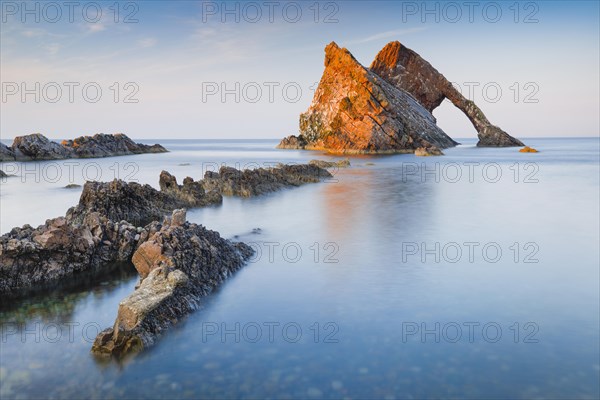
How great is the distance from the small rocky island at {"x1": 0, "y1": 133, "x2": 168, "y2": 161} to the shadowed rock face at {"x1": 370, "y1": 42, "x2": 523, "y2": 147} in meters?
39.5

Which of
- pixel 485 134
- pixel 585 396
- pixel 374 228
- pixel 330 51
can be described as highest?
pixel 330 51

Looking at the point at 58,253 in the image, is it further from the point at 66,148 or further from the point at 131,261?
the point at 66,148

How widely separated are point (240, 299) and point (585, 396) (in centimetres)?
398

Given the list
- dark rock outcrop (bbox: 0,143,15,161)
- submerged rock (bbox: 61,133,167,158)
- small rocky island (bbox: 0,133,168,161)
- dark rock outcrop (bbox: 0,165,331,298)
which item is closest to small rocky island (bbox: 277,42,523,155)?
submerged rock (bbox: 61,133,167,158)

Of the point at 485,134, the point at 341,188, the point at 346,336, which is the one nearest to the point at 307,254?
the point at 346,336

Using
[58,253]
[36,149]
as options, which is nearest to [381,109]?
[36,149]

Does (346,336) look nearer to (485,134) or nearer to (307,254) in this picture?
(307,254)

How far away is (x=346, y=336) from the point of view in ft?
17.2

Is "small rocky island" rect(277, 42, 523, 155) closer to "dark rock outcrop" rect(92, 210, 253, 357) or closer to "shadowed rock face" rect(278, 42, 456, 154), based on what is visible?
"shadowed rock face" rect(278, 42, 456, 154)

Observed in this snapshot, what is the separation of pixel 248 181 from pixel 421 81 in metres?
60.7

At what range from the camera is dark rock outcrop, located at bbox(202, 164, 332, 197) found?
16484 mm

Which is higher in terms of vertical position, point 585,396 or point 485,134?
point 485,134

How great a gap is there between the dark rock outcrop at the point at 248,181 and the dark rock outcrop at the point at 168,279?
8.04m

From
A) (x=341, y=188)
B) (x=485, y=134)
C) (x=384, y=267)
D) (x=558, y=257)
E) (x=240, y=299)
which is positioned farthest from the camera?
(x=485, y=134)
